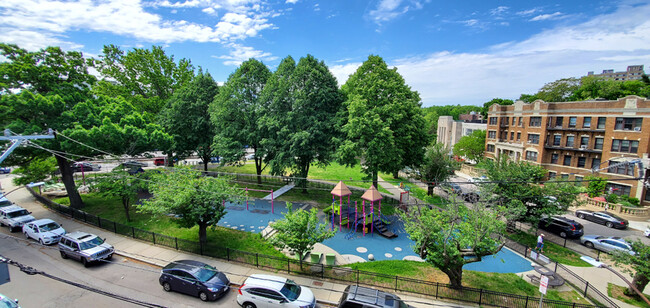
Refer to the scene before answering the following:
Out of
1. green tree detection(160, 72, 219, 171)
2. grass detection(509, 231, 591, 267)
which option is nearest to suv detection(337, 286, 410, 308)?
grass detection(509, 231, 591, 267)

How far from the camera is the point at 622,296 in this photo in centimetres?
1538

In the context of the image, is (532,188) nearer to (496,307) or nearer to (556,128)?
(496,307)

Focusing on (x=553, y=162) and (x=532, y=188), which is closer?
(x=532, y=188)

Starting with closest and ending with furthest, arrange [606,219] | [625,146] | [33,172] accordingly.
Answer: [606,219] < [33,172] < [625,146]

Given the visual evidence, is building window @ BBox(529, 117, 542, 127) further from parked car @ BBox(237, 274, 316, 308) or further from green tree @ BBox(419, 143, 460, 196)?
parked car @ BBox(237, 274, 316, 308)

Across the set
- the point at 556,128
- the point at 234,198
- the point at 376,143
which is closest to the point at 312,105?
the point at 376,143

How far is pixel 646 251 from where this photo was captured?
13.9 meters

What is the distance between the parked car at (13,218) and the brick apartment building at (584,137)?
42.8 metres

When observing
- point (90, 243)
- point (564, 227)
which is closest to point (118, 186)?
point (90, 243)

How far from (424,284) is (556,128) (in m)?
39.3

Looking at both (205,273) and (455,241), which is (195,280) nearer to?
(205,273)

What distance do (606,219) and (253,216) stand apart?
33256 mm

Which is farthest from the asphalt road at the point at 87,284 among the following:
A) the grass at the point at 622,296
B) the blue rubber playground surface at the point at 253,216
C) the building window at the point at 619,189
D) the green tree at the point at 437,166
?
the building window at the point at 619,189

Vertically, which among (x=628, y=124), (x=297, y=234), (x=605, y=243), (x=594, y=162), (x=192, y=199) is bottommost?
(x=605, y=243)
